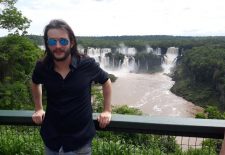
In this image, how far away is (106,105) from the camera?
97.1 inches

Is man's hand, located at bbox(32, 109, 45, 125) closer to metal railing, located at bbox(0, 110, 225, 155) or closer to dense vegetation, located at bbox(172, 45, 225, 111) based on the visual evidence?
metal railing, located at bbox(0, 110, 225, 155)

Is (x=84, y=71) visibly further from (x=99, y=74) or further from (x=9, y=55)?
(x=9, y=55)

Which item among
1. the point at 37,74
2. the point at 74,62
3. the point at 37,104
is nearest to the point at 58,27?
the point at 74,62

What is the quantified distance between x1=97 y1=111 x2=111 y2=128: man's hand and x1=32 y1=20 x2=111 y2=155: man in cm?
12

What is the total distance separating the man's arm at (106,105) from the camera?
2436 millimetres

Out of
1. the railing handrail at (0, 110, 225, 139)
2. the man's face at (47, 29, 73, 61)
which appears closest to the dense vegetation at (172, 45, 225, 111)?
the railing handrail at (0, 110, 225, 139)

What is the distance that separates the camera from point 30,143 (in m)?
3.20

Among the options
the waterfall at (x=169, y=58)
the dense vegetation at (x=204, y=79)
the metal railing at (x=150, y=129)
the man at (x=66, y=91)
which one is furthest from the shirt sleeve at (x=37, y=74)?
the waterfall at (x=169, y=58)

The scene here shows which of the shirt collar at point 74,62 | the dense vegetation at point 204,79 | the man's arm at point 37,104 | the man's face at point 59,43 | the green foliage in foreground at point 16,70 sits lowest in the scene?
the dense vegetation at point 204,79

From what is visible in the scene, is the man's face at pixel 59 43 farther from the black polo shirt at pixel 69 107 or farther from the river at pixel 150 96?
the river at pixel 150 96

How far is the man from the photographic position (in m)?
2.26

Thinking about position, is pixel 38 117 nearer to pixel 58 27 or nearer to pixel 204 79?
pixel 58 27

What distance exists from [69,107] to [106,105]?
0.99ft

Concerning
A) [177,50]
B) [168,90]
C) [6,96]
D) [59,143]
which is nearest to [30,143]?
[59,143]
